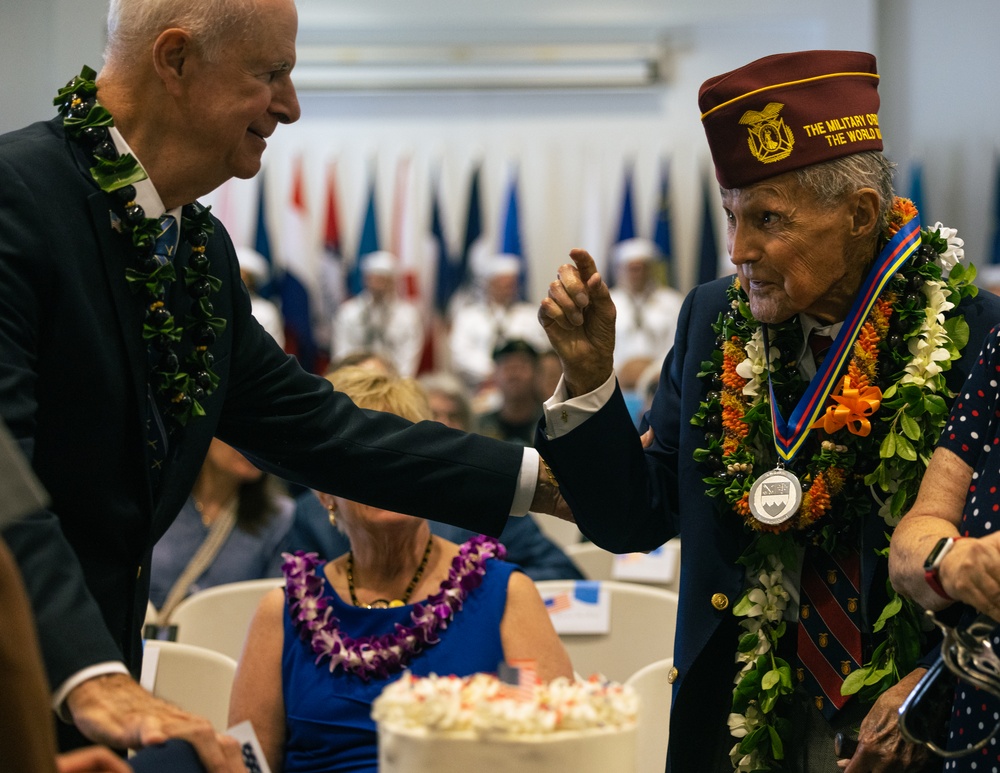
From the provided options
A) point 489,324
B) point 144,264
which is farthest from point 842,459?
point 489,324

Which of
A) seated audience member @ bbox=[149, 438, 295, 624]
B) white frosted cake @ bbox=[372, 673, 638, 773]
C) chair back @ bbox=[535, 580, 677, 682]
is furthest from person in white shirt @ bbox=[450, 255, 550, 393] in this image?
white frosted cake @ bbox=[372, 673, 638, 773]

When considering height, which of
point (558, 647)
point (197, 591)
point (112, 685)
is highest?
point (112, 685)

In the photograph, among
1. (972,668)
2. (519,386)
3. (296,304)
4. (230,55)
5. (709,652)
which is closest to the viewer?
(972,668)

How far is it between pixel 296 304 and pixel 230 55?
10.8 m

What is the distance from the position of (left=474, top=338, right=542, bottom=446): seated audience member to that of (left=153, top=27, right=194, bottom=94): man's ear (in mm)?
5706

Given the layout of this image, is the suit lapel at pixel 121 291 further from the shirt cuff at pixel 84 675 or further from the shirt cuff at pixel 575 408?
the shirt cuff at pixel 575 408

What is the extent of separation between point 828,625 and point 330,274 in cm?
1120

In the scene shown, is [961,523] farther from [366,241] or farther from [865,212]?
[366,241]

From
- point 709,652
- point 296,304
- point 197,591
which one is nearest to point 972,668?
point 709,652

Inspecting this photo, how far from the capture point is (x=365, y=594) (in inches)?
114

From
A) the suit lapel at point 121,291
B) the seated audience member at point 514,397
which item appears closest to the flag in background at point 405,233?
the seated audience member at point 514,397

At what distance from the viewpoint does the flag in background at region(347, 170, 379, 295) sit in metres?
13.0

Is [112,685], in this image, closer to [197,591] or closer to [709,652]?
[709,652]

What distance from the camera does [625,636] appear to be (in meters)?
3.48
